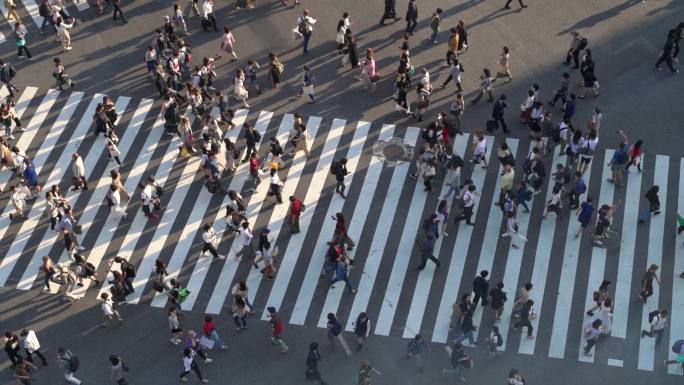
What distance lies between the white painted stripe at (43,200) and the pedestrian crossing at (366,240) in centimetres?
6

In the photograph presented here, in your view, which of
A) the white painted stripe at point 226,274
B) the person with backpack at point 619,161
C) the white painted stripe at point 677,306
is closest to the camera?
the white painted stripe at point 677,306

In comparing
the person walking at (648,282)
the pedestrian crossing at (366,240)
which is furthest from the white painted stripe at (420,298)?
the person walking at (648,282)

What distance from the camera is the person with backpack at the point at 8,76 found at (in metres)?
37.0

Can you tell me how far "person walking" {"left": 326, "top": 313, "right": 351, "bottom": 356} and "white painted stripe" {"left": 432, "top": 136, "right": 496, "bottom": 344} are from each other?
A: 2597mm

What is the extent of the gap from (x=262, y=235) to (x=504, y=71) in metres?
12.1

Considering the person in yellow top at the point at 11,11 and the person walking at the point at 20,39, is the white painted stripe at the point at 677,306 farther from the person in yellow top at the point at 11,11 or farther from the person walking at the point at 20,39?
the person in yellow top at the point at 11,11

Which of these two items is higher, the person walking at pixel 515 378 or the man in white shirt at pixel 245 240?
the man in white shirt at pixel 245 240

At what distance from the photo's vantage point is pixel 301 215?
32750 millimetres

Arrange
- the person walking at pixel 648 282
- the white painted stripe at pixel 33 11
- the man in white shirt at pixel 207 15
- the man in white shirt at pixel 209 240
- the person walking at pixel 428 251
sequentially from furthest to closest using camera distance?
the white painted stripe at pixel 33 11
the man in white shirt at pixel 207 15
the man in white shirt at pixel 209 240
the person walking at pixel 428 251
the person walking at pixel 648 282

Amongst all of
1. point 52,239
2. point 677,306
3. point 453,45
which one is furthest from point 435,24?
point 52,239

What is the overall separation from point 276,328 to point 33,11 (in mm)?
20119

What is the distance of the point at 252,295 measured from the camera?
1203 inches

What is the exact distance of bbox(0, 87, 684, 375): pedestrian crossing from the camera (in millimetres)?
29734

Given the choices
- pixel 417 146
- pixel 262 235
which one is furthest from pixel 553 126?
pixel 262 235
